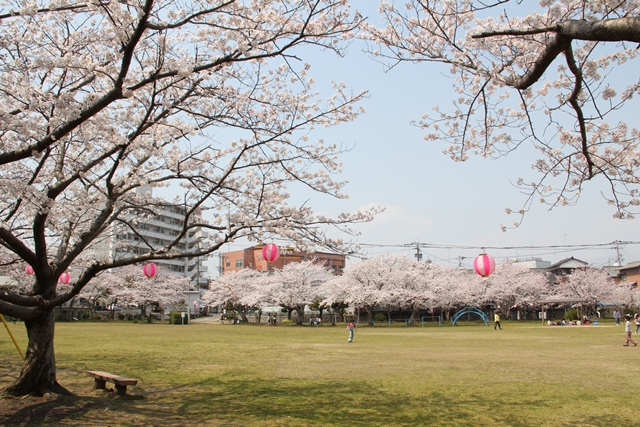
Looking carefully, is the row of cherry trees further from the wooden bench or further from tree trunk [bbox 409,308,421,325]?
the wooden bench

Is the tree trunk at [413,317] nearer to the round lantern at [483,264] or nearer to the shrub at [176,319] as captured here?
the shrub at [176,319]

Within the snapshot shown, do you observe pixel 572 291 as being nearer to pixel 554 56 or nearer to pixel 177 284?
pixel 177 284

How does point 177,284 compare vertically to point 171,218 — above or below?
below

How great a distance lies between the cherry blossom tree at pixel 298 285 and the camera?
4641cm

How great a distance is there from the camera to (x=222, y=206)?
9.23 meters

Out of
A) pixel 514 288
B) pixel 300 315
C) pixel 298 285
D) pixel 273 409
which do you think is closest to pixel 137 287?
pixel 298 285

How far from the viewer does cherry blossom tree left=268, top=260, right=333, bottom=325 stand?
152 ft

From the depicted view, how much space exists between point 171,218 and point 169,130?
68.7m

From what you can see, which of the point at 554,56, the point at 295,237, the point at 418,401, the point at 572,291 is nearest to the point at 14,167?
the point at 295,237

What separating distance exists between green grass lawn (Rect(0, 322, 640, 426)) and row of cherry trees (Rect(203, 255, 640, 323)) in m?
28.0

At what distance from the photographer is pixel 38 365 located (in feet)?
26.2

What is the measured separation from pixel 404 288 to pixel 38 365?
3840 cm

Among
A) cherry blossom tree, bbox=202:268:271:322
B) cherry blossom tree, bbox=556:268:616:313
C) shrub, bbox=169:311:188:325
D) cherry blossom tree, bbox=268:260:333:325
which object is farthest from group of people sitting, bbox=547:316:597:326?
shrub, bbox=169:311:188:325

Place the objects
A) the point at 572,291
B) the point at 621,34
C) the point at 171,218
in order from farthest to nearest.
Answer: the point at 171,218 < the point at 572,291 < the point at 621,34
